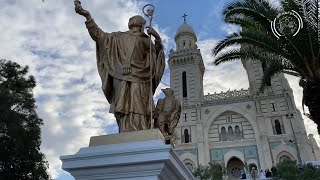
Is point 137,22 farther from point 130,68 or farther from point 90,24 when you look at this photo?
point 130,68

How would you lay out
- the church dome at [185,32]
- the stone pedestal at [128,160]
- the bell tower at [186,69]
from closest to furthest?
the stone pedestal at [128,160] < the bell tower at [186,69] < the church dome at [185,32]

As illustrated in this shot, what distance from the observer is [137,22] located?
3980 millimetres

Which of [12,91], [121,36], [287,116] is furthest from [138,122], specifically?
[287,116]

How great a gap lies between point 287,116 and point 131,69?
30804mm

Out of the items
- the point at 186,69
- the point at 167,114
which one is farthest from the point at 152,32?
the point at 186,69

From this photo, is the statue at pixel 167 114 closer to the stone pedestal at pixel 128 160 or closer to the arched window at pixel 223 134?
the stone pedestal at pixel 128 160

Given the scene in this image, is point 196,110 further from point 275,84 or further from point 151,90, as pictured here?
point 151,90

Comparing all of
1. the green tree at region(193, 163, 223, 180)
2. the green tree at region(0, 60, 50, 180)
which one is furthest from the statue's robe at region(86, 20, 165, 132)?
the green tree at region(193, 163, 223, 180)

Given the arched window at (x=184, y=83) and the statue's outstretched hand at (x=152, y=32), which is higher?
the arched window at (x=184, y=83)

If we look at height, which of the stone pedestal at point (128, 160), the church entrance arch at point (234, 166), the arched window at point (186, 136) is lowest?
the stone pedestal at point (128, 160)

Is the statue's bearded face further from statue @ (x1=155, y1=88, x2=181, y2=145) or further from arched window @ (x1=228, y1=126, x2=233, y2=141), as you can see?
arched window @ (x1=228, y1=126, x2=233, y2=141)

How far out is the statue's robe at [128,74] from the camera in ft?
11.5

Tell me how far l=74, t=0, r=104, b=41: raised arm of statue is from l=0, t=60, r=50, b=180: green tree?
10564 mm

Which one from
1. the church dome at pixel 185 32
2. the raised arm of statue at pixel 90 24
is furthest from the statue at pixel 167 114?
the church dome at pixel 185 32
